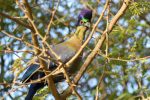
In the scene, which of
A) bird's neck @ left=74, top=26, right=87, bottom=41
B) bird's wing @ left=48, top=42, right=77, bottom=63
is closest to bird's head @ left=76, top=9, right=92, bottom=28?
bird's neck @ left=74, top=26, right=87, bottom=41

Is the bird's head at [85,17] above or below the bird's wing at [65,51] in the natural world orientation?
above

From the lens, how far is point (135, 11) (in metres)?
3.00

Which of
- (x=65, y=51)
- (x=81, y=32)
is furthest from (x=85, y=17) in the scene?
(x=65, y=51)

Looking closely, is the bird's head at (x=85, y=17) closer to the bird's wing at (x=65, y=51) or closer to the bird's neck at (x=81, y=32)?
the bird's neck at (x=81, y=32)

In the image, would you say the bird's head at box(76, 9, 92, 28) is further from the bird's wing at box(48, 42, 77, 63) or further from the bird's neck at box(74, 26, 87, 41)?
the bird's wing at box(48, 42, 77, 63)

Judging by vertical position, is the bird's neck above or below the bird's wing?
above

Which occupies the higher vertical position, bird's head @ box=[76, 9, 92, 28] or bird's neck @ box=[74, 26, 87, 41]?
bird's head @ box=[76, 9, 92, 28]

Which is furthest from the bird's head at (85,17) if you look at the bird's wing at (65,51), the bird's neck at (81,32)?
the bird's wing at (65,51)

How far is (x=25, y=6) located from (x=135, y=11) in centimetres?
68

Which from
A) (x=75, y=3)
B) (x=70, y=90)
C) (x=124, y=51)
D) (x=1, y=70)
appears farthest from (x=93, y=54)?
(x=1, y=70)

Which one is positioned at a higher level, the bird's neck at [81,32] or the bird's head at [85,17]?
the bird's head at [85,17]

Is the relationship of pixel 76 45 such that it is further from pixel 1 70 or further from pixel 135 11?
pixel 1 70

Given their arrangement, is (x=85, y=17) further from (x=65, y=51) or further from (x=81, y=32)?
(x=65, y=51)

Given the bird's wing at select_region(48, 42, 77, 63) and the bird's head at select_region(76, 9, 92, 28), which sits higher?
the bird's head at select_region(76, 9, 92, 28)
